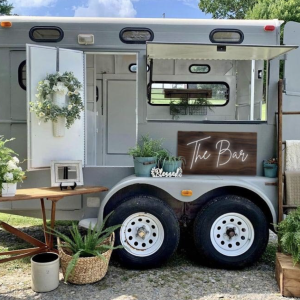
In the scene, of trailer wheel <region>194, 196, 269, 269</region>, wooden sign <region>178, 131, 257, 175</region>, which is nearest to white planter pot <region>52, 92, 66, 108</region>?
wooden sign <region>178, 131, 257, 175</region>

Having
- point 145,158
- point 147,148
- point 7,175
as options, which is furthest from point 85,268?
point 147,148

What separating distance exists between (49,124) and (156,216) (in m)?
1.63

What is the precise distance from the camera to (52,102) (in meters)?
3.91

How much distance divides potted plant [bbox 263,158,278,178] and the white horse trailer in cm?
8

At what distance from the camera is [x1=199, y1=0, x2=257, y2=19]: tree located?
22.6 m

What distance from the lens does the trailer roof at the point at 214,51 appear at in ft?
12.0

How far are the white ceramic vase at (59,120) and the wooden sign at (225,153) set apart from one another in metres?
1.52

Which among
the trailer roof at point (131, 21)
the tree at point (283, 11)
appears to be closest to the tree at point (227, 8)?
the tree at point (283, 11)

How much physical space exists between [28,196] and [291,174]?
2.82 m

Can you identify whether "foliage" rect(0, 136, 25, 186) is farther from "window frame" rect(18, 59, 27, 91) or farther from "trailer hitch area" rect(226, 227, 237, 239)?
"trailer hitch area" rect(226, 227, 237, 239)

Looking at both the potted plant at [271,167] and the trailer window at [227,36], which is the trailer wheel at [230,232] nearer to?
the potted plant at [271,167]

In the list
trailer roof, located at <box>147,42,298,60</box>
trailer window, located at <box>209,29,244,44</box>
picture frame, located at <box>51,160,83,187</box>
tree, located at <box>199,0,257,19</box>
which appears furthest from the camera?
tree, located at <box>199,0,257,19</box>

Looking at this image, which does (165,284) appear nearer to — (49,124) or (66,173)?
(66,173)

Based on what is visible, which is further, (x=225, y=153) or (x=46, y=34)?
(x=46, y=34)
